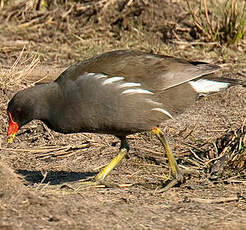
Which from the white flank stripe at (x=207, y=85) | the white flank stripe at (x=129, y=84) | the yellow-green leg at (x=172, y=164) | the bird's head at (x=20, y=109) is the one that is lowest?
the yellow-green leg at (x=172, y=164)

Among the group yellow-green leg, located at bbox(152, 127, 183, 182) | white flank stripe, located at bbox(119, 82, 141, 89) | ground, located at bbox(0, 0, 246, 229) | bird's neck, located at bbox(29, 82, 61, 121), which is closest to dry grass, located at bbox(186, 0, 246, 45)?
ground, located at bbox(0, 0, 246, 229)

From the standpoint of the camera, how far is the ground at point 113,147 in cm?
388

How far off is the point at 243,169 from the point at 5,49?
4.65 meters

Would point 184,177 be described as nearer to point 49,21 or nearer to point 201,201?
point 201,201

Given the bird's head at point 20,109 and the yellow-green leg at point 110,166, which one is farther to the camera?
the yellow-green leg at point 110,166

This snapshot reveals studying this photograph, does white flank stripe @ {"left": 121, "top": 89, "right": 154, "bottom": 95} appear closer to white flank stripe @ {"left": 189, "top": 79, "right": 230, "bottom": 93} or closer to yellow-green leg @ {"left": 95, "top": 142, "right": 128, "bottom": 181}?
white flank stripe @ {"left": 189, "top": 79, "right": 230, "bottom": 93}

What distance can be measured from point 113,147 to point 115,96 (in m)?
1.23

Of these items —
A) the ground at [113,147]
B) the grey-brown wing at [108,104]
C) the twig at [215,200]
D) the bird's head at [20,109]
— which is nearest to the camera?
the ground at [113,147]

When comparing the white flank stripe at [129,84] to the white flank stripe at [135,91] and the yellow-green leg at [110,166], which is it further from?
the yellow-green leg at [110,166]

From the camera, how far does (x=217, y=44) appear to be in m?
8.49

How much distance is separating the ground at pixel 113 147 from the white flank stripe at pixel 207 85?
44 centimetres

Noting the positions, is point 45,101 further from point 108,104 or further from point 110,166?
point 110,166

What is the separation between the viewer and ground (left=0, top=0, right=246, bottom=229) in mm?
3875

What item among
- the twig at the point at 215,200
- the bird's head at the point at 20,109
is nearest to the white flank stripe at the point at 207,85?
the twig at the point at 215,200
